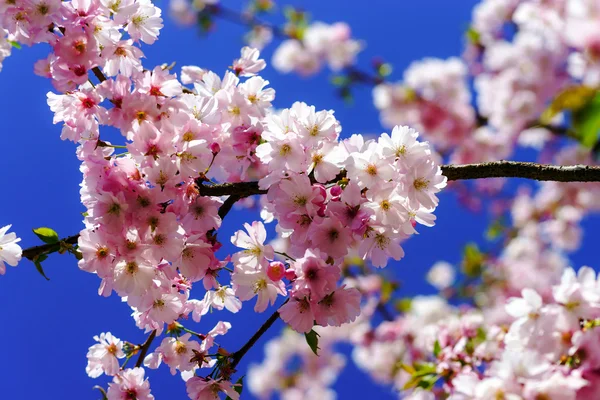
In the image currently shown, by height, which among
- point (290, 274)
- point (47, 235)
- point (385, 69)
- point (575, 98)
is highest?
point (385, 69)

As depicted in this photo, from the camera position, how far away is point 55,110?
172cm

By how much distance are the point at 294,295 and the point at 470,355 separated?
184 centimetres

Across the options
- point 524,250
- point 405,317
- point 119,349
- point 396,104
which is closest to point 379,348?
point 405,317

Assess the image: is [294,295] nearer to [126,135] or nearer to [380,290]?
[126,135]

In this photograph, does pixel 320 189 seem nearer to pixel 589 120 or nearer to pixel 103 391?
pixel 589 120

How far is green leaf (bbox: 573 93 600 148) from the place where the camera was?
1370 millimetres

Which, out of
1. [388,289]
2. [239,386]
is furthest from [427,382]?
[388,289]

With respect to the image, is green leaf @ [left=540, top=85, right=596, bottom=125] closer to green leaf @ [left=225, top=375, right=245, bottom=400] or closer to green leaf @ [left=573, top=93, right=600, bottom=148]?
green leaf @ [left=573, top=93, right=600, bottom=148]

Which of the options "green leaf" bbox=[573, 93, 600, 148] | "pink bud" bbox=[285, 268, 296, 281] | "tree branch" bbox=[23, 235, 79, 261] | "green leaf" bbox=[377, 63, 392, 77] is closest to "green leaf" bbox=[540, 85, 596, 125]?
"green leaf" bbox=[573, 93, 600, 148]

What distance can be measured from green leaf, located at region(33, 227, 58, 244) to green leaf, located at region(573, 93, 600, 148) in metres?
1.51

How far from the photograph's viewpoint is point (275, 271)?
162 centimetres

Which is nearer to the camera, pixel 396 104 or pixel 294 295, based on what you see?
pixel 294 295

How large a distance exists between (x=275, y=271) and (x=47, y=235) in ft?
2.32

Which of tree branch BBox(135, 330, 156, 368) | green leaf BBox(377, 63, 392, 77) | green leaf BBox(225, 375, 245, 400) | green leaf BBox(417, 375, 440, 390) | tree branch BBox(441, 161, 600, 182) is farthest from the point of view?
green leaf BBox(377, 63, 392, 77)
